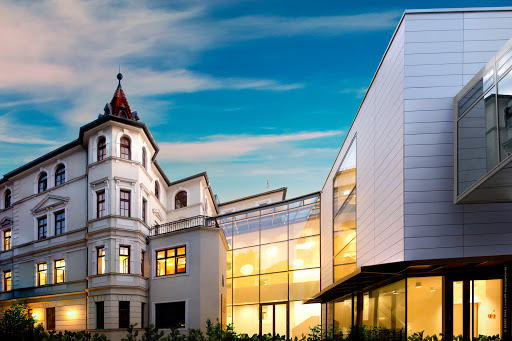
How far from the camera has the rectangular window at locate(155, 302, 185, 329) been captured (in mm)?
29531

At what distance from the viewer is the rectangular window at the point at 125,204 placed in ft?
103

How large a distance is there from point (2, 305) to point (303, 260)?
20779mm

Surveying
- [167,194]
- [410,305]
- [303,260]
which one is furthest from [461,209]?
[167,194]

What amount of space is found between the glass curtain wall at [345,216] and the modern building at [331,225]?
0.14 meters

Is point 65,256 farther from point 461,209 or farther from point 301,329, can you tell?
point 461,209

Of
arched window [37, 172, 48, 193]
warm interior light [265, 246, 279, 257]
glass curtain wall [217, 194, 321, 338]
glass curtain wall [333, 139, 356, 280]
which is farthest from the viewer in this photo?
arched window [37, 172, 48, 193]

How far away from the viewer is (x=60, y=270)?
33.7m

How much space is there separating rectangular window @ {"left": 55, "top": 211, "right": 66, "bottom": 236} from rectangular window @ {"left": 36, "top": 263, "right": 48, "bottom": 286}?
103 inches

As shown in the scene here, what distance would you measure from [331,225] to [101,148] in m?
14.3

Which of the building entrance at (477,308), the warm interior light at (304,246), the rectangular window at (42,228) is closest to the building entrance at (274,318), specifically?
the warm interior light at (304,246)

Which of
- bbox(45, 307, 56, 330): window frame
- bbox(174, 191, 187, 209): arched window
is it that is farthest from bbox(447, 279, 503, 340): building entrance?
bbox(174, 191, 187, 209): arched window

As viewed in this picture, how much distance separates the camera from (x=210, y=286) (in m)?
29.6

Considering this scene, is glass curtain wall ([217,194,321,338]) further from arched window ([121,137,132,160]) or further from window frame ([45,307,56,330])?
window frame ([45,307,56,330])

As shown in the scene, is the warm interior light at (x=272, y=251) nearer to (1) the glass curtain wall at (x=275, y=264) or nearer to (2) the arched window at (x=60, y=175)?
(1) the glass curtain wall at (x=275, y=264)
